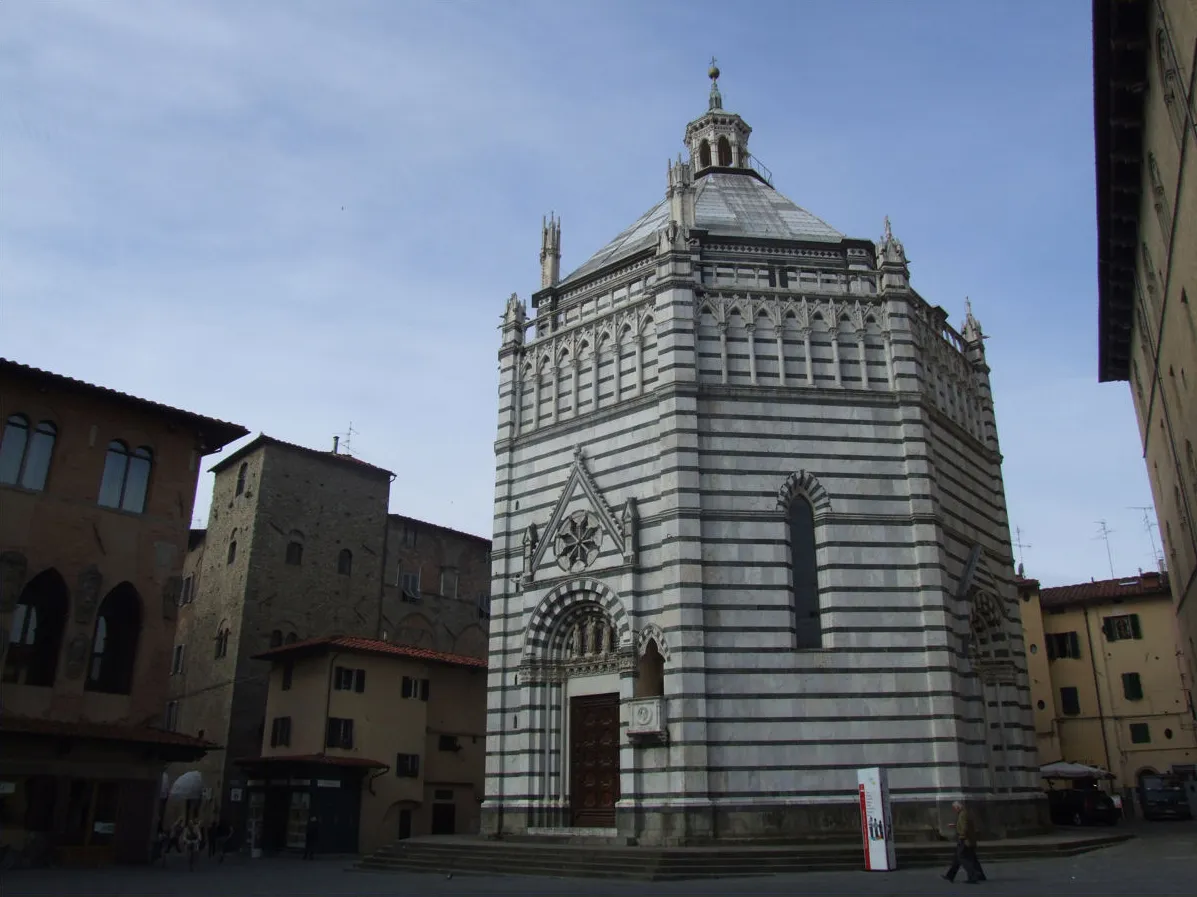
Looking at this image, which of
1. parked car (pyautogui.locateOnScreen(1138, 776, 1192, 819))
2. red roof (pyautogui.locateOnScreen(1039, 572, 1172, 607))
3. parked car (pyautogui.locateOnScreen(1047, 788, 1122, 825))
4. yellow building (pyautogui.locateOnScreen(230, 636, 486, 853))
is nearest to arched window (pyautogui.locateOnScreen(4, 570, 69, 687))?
yellow building (pyautogui.locateOnScreen(230, 636, 486, 853))

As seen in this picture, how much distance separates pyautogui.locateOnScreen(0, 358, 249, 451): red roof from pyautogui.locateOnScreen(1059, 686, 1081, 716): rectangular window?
36.0m

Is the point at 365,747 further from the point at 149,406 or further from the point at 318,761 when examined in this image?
the point at 149,406

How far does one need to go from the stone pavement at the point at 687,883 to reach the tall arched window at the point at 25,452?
8359 mm

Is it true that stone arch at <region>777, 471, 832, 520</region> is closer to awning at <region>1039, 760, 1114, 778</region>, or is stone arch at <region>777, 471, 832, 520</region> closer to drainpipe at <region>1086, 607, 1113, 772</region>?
awning at <region>1039, 760, 1114, 778</region>

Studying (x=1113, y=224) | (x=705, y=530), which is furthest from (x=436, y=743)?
(x=1113, y=224)

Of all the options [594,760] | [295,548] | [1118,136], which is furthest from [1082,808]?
[295,548]

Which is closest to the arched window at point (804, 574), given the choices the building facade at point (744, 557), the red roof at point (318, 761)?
the building facade at point (744, 557)

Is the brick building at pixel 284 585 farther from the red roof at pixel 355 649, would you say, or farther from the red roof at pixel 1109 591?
the red roof at pixel 1109 591

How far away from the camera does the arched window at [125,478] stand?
2378 centimetres

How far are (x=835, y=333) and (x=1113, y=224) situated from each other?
20.7ft

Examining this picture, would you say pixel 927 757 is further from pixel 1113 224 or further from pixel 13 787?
pixel 13 787

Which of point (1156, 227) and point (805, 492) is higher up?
point (1156, 227)

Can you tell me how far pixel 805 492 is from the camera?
22297mm

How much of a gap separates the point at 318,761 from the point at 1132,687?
3325 cm
